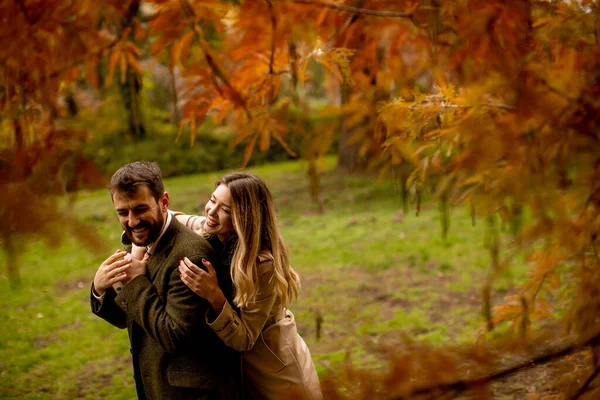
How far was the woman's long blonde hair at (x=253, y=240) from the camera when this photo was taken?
2.35 m

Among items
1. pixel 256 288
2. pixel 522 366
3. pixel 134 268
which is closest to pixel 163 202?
pixel 134 268

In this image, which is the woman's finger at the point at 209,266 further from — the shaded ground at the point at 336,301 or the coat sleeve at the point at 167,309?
the shaded ground at the point at 336,301

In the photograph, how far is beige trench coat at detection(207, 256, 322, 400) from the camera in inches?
94.1

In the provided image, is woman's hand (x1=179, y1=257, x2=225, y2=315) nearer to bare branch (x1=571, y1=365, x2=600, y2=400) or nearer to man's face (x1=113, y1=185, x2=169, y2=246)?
man's face (x1=113, y1=185, x2=169, y2=246)

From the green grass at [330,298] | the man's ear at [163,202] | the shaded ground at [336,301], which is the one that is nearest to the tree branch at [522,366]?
the man's ear at [163,202]

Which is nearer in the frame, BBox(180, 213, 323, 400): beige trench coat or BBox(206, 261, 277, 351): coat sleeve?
BBox(206, 261, 277, 351): coat sleeve

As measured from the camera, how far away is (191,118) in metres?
2.17

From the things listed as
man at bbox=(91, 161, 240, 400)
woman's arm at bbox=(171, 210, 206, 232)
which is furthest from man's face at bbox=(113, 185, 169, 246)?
woman's arm at bbox=(171, 210, 206, 232)

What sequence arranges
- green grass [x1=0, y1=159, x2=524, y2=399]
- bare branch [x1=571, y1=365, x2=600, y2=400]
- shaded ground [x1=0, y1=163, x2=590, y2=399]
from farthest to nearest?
green grass [x1=0, y1=159, x2=524, y2=399], shaded ground [x1=0, y1=163, x2=590, y2=399], bare branch [x1=571, y1=365, x2=600, y2=400]

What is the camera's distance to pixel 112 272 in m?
2.31

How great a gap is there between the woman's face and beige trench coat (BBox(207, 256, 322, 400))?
22 cm

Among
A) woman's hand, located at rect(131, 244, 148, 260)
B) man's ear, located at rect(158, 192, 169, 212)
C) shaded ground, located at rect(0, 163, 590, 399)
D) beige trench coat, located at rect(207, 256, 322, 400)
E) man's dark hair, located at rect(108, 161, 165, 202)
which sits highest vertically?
man's dark hair, located at rect(108, 161, 165, 202)

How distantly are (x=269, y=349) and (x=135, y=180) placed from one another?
851mm

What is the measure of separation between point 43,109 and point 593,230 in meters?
1.59
